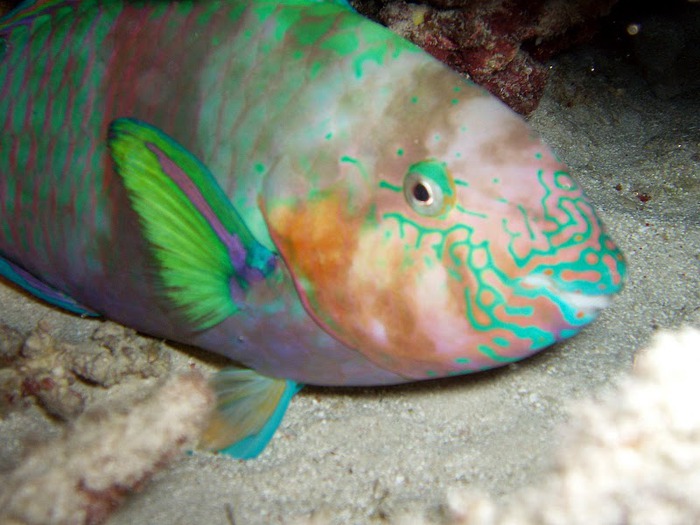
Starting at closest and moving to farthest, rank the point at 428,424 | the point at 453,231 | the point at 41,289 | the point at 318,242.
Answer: the point at 453,231 → the point at 318,242 → the point at 428,424 → the point at 41,289

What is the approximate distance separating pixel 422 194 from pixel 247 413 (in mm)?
1271

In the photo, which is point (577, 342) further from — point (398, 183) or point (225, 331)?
point (225, 331)

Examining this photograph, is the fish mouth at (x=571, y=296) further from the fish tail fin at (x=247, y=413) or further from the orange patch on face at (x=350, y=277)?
the fish tail fin at (x=247, y=413)

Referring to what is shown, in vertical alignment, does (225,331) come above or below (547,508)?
below

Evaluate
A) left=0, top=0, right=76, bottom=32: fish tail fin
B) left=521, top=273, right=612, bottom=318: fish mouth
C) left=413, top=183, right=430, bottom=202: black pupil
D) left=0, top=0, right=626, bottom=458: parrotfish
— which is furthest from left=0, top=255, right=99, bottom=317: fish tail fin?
left=521, top=273, right=612, bottom=318: fish mouth

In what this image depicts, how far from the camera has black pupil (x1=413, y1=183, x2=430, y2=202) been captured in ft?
5.92

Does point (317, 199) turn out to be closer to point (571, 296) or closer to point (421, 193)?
point (421, 193)

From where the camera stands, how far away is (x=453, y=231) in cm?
179

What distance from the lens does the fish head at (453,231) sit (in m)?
1.78

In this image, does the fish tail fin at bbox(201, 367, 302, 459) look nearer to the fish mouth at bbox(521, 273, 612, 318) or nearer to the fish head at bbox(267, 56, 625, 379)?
the fish head at bbox(267, 56, 625, 379)

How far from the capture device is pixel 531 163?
180cm

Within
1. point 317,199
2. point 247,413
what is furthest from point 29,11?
point 247,413

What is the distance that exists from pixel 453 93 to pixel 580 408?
1164mm

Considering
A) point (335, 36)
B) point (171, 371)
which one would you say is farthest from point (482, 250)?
point (171, 371)
